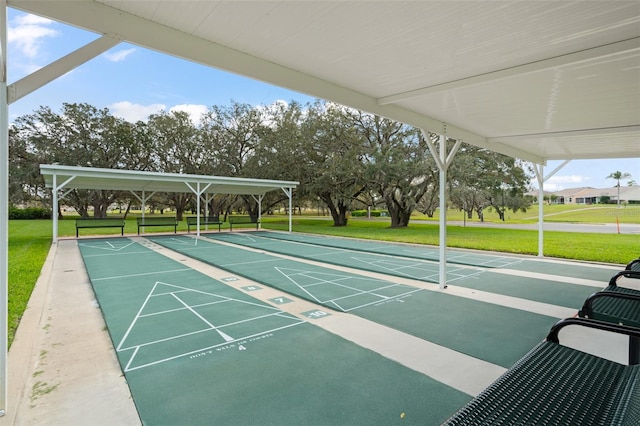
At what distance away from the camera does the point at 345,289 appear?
5914mm

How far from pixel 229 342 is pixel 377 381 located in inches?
65.6

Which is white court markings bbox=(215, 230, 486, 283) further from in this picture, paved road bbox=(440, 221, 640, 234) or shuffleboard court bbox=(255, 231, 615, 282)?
paved road bbox=(440, 221, 640, 234)

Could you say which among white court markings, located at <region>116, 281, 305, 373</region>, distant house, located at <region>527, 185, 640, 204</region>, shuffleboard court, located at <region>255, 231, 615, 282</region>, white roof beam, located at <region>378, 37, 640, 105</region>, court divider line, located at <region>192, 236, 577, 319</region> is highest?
distant house, located at <region>527, 185, 640, 204</region>

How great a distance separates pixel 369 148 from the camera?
70.4 feet

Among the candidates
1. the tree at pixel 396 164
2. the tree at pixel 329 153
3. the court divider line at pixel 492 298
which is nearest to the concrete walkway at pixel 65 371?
the court divider line at pixel 492 298

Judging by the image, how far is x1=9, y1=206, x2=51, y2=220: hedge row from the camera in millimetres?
31312

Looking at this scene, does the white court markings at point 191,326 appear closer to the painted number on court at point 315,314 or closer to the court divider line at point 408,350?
the painted number on court at point 315,314

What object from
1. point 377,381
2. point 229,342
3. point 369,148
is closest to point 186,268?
point 229,342

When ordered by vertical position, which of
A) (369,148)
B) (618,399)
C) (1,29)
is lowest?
(618,399)

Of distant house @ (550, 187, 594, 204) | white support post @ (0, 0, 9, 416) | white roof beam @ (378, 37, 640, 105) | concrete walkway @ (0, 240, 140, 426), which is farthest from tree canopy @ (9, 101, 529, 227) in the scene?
distant house @ (550, 187, 594, 204)

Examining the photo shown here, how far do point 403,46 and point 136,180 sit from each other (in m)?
15.6

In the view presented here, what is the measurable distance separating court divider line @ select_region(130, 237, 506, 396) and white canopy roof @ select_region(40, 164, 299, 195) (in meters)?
11.2

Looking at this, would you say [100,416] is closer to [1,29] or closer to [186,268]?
[1,29]

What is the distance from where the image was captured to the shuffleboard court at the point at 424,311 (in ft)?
11.6
